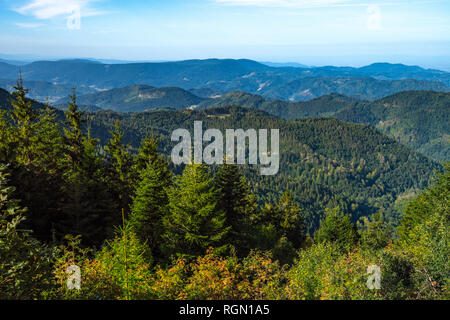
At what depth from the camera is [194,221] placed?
2300cm

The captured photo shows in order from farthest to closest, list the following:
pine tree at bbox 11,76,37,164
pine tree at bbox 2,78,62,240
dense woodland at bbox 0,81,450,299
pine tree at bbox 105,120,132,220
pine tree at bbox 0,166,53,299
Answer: pine tree at bbox 105,120,132,220 < pine tree at bbox 11,76,37,164 < pine tree at bbox 2,78,62,240 < dense woodland at bbox 0,81,450,299 < pine tree at bbox 0,166,53,299

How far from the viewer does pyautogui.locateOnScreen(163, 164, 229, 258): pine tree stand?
22906 millimetres

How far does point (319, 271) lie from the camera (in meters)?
15.5

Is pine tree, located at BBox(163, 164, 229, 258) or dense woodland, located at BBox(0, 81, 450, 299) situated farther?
pine tree, located at BBox(163, 164, 229, 258)

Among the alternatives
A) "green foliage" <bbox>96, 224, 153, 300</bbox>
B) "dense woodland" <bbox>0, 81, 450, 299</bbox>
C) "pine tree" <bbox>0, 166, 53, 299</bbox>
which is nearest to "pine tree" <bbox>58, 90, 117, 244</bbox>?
"dense woodland" <bbox>0, 81, 450, 299</bbox>

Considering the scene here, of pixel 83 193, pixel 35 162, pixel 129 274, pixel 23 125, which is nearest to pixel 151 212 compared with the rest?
pixel 83 193

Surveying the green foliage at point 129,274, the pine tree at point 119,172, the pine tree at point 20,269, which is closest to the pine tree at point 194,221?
the green foliage at point 129,274

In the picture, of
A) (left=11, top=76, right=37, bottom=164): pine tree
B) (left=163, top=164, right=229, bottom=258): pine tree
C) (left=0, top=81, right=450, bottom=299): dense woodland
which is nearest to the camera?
(left=0, top=81, right=450, bottom=299): dense woodland

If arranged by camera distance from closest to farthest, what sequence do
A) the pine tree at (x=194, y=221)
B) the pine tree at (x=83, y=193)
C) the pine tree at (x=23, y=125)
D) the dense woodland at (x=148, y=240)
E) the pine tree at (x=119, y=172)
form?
1. the dense woodland at (x=148, y=240)
2. the pine tree at (x=194, y=221)
3. the pine tree at (x=83, y=193)
4. the pine tree at (x=23, y=125)
5. the pine tree at (x=119, y=172)

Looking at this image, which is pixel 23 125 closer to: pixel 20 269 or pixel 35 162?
pixel 35 162

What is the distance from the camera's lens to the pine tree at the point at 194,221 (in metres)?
22.9

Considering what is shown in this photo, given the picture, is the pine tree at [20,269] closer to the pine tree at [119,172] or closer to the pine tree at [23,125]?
the pine tree at [23,125]

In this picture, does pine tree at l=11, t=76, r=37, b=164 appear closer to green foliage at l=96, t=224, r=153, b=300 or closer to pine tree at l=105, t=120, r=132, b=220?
pine tree at l=105, t=120, r=132, b=220

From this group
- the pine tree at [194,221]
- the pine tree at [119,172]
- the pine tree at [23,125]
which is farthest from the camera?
the pine tree at [119,172]
